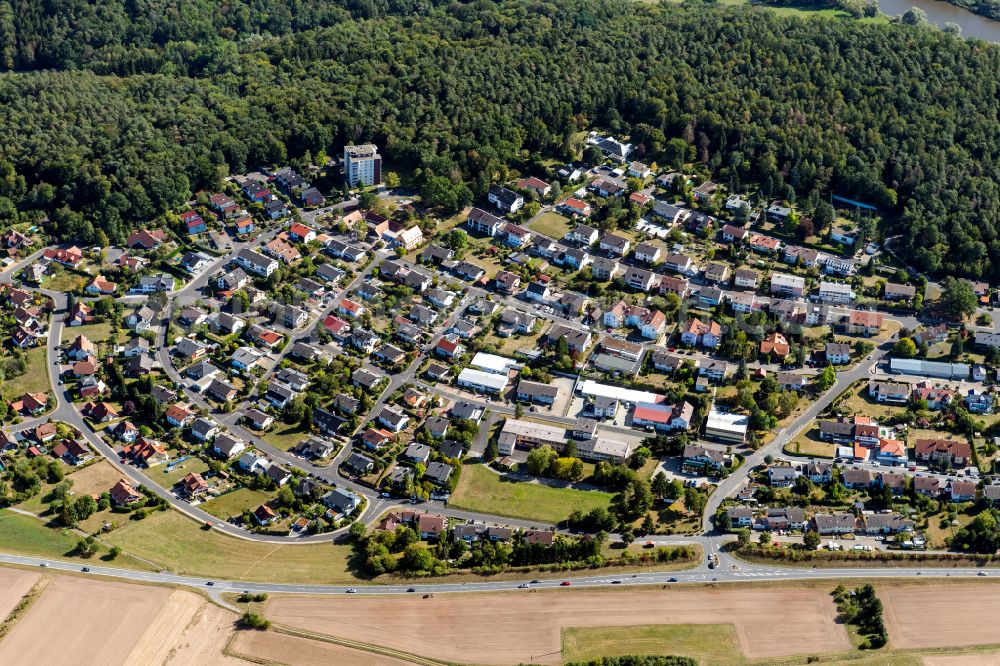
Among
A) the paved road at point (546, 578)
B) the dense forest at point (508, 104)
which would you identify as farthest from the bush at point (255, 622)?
the dense forest at point (508, 104)

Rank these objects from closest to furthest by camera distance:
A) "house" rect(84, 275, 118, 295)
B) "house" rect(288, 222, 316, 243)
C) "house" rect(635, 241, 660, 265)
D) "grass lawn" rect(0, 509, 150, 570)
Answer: "grass lawn" rect(0, 509, 150, 570)
"house" rect(84, 275, 118, 295)
"house" rect(635, 241, 660, 265)
"house" rect(288, 222, 316, 243)

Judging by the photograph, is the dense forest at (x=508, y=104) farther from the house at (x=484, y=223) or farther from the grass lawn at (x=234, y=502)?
the grass lawn at (x=234, y=502)

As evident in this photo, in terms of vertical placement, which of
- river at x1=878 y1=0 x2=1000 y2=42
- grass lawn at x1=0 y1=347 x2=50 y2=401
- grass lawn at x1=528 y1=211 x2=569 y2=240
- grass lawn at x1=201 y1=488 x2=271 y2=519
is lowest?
grass lawn at x1=0 y1=347 x2=50 y2=401

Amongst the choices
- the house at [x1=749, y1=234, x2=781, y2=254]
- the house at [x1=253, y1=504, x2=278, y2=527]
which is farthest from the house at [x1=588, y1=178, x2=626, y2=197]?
the house at [x1=253, y1=504, x2=278, y2=527]

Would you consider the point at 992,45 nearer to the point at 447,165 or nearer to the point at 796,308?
the point at 796,308

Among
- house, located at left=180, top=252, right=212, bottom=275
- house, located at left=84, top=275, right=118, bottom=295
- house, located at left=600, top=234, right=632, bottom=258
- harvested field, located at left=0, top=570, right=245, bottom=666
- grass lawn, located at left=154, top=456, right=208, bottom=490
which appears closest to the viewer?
harvested field, located at left=0, top=570, right=245, bottom=666

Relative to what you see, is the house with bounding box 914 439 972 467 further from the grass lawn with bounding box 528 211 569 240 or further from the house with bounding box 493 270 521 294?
the grass lawn with bounding box 528 211 569 240

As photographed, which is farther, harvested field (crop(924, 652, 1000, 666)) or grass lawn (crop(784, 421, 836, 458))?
grass lawn (crop(784, 421, 836, 458))

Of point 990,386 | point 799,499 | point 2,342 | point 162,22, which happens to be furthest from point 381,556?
point 162,22
